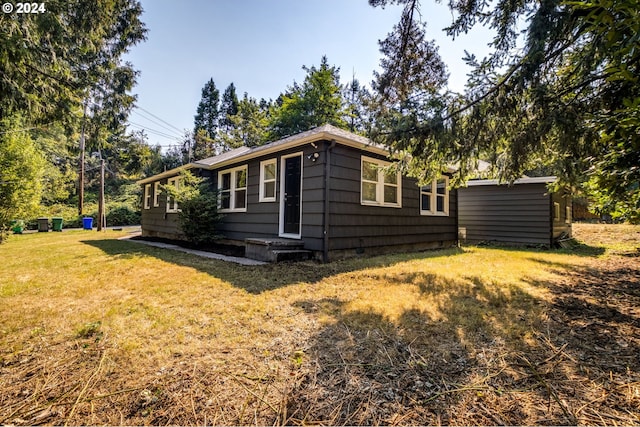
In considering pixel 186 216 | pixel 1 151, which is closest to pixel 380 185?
pixel 186 216

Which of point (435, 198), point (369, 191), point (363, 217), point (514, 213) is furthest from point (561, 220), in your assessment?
point (363, 217)

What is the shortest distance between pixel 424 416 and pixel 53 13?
761 cm

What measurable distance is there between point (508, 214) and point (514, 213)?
19 cm

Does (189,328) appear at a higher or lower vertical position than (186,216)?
lower

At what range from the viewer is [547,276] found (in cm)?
479

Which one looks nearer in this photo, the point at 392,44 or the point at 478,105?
the point at 478,105

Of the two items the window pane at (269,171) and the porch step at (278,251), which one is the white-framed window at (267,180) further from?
the porch step at (278,251)

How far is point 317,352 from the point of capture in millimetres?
2092

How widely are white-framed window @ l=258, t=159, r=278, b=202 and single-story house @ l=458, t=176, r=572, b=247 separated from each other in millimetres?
7024

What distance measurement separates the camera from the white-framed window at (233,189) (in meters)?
8.40

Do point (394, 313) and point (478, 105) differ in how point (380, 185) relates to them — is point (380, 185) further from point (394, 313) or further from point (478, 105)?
point (394, 313)

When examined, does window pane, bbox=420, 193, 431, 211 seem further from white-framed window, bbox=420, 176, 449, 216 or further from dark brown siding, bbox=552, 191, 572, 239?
dark brown siding, bbox=552, 191, 572, 239

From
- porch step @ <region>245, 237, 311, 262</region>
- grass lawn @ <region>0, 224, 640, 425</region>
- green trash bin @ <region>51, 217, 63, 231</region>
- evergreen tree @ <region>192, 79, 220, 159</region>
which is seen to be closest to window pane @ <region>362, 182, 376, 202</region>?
porch step @ <region>245, 237, 311, 262</region>

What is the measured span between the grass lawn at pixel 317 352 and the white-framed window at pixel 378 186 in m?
3.05
